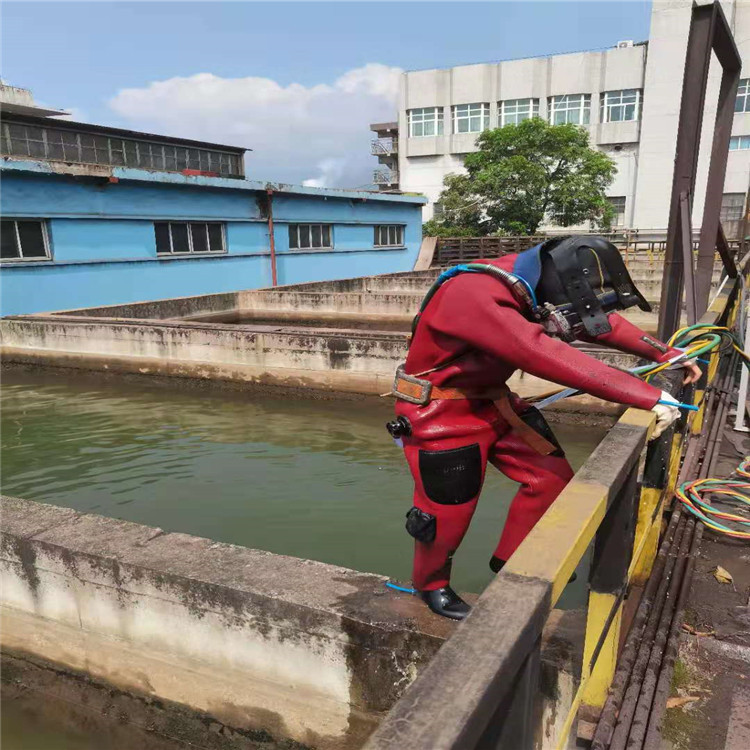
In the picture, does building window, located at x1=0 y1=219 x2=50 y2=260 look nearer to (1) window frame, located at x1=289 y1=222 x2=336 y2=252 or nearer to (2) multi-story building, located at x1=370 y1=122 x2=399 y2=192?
(1) window frame, located at x1=289 y1=222 x2=336 y2=252

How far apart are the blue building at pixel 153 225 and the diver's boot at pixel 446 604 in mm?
13402

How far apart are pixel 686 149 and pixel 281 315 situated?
1235 cm

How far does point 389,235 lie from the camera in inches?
974

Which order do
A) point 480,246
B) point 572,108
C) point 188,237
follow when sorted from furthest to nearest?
1. point 572,108
2. point 480,246
3. point 188,237

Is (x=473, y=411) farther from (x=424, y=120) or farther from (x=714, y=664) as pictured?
(x=424, y=120)

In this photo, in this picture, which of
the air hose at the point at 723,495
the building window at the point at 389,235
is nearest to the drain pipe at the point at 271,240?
the building window at the point at 389,235

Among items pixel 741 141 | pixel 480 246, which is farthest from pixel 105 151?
pixel 741 141

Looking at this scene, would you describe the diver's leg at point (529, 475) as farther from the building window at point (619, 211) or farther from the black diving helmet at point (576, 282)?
the building window at point (619, 211)

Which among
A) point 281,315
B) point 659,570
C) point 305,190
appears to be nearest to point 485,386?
point 659,570

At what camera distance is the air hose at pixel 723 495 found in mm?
3387

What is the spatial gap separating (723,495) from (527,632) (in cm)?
368

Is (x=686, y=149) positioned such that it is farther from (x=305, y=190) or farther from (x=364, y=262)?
(x=364, y=262)

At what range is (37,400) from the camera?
32.5 feet

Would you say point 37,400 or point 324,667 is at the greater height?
point 324,667
